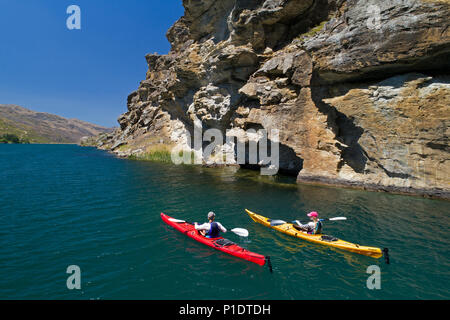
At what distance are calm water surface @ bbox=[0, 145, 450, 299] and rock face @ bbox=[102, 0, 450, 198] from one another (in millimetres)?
4160

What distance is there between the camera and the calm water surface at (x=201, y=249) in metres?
8.00

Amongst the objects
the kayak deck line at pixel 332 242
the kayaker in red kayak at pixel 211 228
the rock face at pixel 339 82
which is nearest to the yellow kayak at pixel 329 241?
the kayak deck line at pixel 332 242

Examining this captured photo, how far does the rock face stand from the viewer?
1753 centimetres

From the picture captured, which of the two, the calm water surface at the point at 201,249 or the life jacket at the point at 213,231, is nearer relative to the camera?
the calm water surface at the point at 201,249

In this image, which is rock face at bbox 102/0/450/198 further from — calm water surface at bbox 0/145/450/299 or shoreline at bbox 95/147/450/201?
calm water surface at bbox 0/145/450/299

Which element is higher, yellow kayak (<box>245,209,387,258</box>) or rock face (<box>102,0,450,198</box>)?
rock face (<box>102,0,450,198</box>)

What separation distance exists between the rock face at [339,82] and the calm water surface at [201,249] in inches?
164

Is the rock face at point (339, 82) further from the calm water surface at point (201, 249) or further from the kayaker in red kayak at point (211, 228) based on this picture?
the kayaker in red kayak at point (211, 228)

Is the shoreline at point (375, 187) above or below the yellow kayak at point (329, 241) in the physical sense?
above

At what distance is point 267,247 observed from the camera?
11250 millimetres

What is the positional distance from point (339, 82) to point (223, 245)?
1974 centimetres

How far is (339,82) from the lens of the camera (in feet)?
73.4

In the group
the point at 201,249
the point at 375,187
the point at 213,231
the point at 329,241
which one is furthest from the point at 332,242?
the point at 375,187

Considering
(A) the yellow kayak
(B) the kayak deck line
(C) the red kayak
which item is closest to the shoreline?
(B) the kayak deck line
